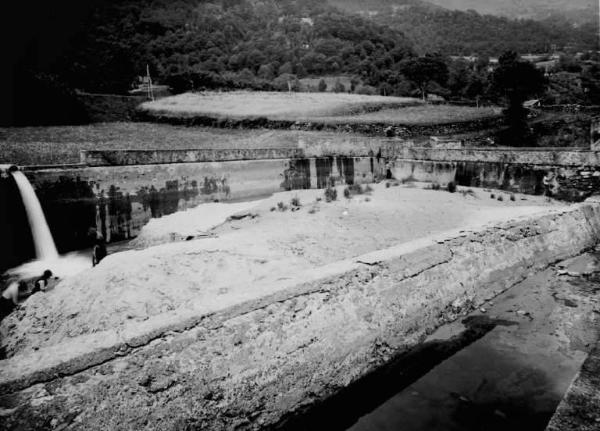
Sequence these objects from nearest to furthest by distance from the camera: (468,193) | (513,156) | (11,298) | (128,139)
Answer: (11,298), (468,193), (513,156), (128,139)

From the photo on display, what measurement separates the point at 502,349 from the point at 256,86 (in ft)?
174

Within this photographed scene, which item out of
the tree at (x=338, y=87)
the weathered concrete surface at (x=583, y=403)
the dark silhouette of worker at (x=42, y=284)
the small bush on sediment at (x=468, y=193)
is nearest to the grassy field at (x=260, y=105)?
the tree at (x=338, y=87)

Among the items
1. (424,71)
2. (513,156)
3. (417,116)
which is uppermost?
(424,71)

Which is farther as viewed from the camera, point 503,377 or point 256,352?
point 503,377

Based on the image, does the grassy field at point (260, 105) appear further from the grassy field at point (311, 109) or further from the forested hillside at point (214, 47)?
the forested hillside at point (214, 47)

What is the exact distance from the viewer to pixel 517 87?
36.9 metres

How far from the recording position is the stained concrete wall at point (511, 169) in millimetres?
14219

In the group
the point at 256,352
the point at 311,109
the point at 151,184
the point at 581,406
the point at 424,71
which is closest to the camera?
the point at 581,406

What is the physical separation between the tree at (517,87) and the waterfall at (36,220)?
32505mm

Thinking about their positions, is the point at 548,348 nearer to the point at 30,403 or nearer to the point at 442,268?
the point at 442,268

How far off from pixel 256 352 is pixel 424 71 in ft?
195

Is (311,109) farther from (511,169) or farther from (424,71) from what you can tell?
(424,71)

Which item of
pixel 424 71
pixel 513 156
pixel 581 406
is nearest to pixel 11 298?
pixel 581 406

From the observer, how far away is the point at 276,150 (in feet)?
67.5
